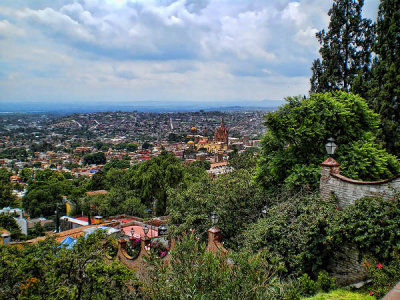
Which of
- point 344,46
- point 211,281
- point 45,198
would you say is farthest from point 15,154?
point 211,281

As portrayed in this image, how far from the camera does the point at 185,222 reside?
9867 mm

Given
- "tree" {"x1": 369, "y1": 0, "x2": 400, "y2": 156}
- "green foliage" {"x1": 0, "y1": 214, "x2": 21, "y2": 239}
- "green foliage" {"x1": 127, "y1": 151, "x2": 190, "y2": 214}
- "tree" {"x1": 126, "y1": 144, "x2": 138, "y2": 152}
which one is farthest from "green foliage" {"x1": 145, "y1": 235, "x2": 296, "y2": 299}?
"tree" {"x1": 126, "y1": 144, "x2": 138, "y2": 152}

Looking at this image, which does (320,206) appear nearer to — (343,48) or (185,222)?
(185,222)

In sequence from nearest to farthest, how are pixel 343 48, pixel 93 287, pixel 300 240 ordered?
pixel 93 287 → pixel 300 240 → pixel 343 48

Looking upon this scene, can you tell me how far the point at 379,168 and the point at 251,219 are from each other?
3.82m

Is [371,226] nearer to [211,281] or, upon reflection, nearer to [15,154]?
[211,281]

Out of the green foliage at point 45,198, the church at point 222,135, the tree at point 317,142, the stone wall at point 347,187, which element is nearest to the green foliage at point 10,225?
the green foliage at point 45,198

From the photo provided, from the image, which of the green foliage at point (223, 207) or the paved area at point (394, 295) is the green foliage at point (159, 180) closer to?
the green foliage at point (223, 207)

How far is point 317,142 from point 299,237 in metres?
3.59

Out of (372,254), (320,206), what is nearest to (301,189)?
(320,206)

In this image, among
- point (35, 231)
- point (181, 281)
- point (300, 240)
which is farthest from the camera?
point (35, 231)

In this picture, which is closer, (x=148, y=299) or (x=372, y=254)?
(x=148, y=299)

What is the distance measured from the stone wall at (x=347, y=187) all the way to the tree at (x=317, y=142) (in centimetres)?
74

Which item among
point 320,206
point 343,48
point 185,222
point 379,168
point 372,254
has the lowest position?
point 185,222
